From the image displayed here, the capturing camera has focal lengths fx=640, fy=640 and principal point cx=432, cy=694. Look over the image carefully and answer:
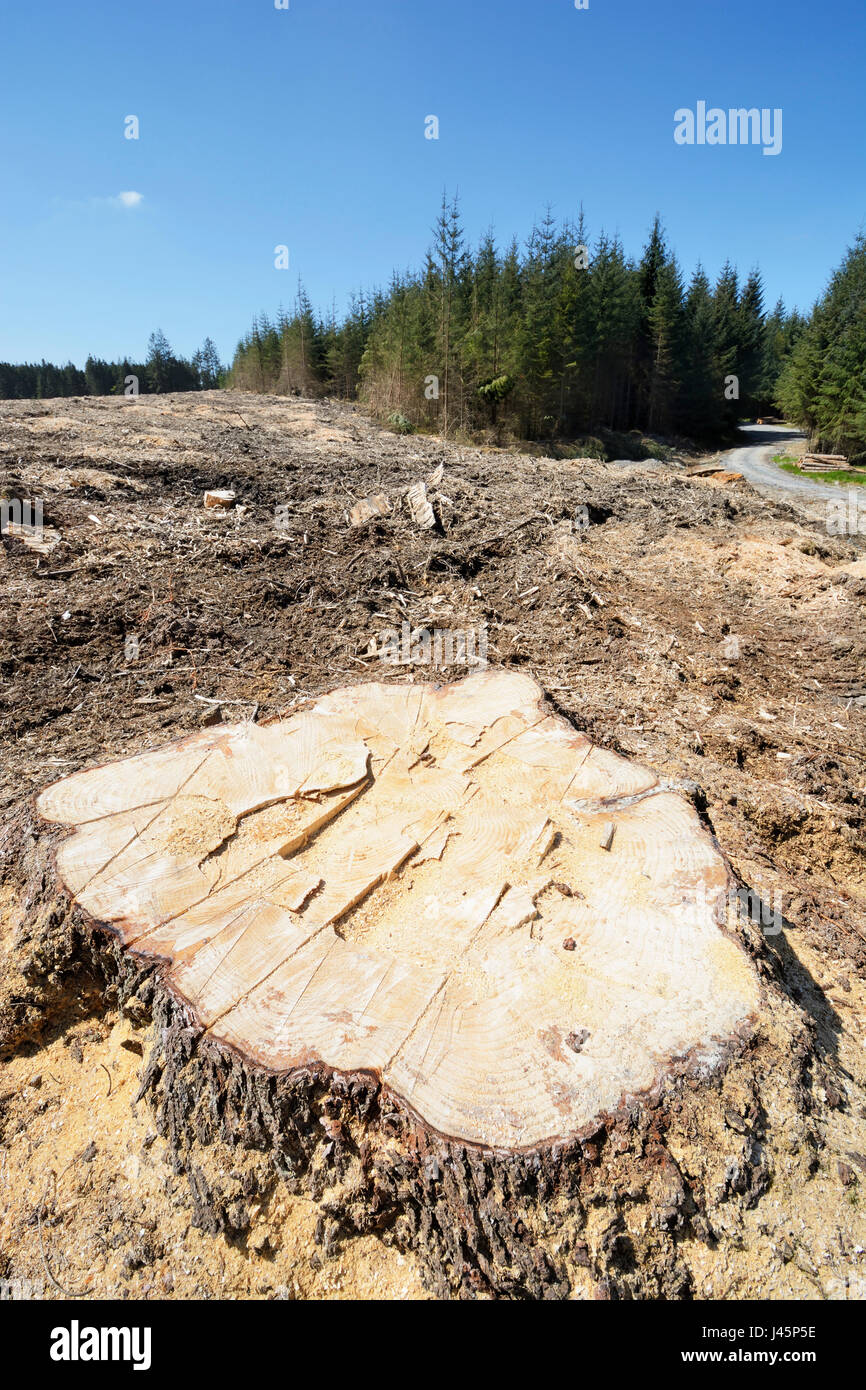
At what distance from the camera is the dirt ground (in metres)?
1.80

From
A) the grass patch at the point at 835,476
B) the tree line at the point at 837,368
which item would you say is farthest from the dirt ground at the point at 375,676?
the tree line at the point at 837,368

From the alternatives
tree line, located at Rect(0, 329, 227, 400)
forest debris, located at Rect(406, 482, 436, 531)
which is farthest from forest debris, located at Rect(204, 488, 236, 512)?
tree line, located at Rect(0, 329, 227, 400)

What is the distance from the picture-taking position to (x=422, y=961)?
191 centimetres

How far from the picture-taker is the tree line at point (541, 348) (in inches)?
953

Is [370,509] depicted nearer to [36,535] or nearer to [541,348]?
[36,535]

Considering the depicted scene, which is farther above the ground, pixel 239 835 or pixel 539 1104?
pixel 239 835

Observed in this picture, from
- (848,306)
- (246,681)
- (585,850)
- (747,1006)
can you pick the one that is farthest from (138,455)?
(848,306)

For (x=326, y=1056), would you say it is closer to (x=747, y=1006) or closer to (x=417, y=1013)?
(x=417, y=1013)

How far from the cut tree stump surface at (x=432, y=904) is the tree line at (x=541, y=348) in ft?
74.7

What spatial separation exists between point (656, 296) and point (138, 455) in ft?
103

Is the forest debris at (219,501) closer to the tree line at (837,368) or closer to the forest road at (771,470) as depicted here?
the forest road at (771,470)

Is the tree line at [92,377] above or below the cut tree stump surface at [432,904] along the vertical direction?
above

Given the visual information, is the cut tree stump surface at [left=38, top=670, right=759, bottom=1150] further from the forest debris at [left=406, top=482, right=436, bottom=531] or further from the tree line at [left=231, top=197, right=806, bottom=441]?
the tree line at [left=231, top=197, right=806, bottom=441]

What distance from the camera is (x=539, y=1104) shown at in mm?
1583
